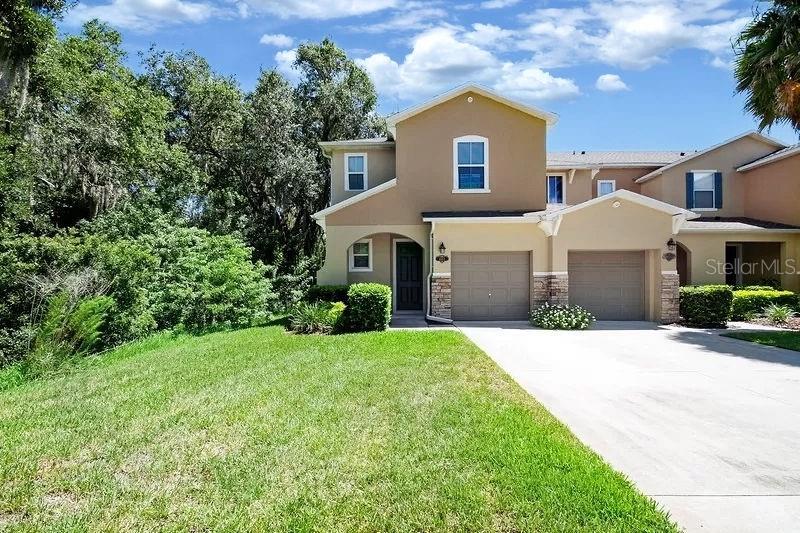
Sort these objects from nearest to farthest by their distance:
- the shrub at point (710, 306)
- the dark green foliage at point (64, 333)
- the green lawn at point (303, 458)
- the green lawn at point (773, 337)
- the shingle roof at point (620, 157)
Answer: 1. the green lawn at point (303, 458)
2. the dark green foliage at point (64, 333)
3. the green lawn at point (773, 337)
4. the shrub at point (710, 306)
5. the shingle roof at point (620, 157)

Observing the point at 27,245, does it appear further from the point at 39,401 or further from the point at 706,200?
the point at 706,200

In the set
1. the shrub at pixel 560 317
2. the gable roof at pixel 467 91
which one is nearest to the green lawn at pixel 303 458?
the shrub at pixel 560 317

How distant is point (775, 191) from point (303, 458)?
21.1 m

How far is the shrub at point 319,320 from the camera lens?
1333 cm

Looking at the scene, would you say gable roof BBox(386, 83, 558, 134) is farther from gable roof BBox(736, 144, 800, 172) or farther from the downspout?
gable roof BBox(736, 144, 800, 172)

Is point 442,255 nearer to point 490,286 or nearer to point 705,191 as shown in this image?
point 490,286

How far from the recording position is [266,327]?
48.3 feet

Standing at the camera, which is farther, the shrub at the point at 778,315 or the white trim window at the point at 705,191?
the white trim window at the point at 705,191

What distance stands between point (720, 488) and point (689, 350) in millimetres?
7299

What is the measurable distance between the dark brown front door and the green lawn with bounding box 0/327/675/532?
9.91 metres

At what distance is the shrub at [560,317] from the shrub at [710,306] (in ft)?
9.68

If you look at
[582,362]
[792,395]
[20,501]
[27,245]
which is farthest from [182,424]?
[27,245]

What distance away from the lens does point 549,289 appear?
1486cm

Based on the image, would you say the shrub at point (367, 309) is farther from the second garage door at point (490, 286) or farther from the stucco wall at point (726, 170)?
the stucco wall at point (726, 170)
